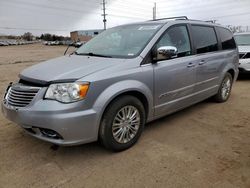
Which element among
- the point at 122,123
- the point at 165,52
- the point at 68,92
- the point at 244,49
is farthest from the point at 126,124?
the point at 244,49

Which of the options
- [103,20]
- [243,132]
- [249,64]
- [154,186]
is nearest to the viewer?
[154,186]

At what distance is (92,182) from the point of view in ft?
8.91

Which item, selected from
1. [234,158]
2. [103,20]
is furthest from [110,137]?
[103,20]

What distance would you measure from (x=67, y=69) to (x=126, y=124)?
42.1 inches

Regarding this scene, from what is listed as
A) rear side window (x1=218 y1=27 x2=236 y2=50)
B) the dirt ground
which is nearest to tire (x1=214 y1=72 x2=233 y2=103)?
rear side window (x1=218 y1=27 x2=236 y2=50)

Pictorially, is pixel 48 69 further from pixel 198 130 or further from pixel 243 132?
pixel 243 132

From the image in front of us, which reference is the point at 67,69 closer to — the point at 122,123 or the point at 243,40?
the point at 122,123

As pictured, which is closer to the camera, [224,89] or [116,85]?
[116,85]

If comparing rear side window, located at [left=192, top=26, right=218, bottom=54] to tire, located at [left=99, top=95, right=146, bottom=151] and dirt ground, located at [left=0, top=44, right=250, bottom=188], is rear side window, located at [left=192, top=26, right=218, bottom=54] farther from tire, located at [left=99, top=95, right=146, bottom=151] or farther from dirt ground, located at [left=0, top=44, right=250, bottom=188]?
tire, located at [left=99, top=95, right=146, bottom=151]

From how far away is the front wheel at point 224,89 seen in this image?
552cm

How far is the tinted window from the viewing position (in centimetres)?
391

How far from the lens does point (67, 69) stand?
325cm

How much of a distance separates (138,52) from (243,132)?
2.12 metres

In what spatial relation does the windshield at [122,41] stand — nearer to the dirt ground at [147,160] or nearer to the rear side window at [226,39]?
the dirt ground at [147,160]
